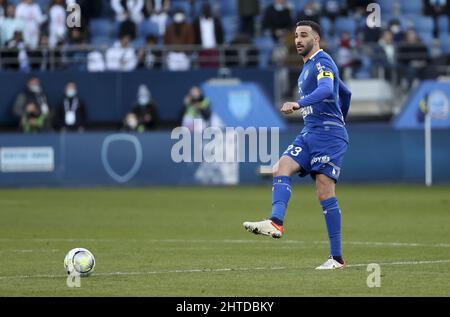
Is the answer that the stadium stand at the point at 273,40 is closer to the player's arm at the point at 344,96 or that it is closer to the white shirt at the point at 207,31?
the white shirt at the point at 207,31

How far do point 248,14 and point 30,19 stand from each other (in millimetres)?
5666

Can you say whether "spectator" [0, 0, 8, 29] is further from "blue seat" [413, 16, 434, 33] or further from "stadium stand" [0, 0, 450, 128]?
"blue seat" [413, 16, 434, 33]

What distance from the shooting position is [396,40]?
31578 mm

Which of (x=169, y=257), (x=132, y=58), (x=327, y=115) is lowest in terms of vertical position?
(x=169, y=257)

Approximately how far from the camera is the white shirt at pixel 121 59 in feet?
98.8

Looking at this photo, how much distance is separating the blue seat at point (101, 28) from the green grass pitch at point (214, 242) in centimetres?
551

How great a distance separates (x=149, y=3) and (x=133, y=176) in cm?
515

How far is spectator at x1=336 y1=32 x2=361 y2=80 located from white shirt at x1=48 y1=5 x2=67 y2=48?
6885mm

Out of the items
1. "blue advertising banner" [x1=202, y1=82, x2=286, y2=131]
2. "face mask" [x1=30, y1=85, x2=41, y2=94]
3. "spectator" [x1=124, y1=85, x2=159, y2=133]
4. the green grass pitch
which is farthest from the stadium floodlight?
"face mask" [x1=30, y1=85, x2=41, y2=94]

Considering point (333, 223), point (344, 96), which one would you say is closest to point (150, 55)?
point (344, 96)

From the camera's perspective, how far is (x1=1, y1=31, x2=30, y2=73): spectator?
29002 millimetres

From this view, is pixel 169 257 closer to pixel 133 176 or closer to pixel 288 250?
pixel 288 250

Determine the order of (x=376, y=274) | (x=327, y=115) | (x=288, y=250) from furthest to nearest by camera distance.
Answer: (x=288, y=250) < (x=327, y=115) < (x=376, y=274)
